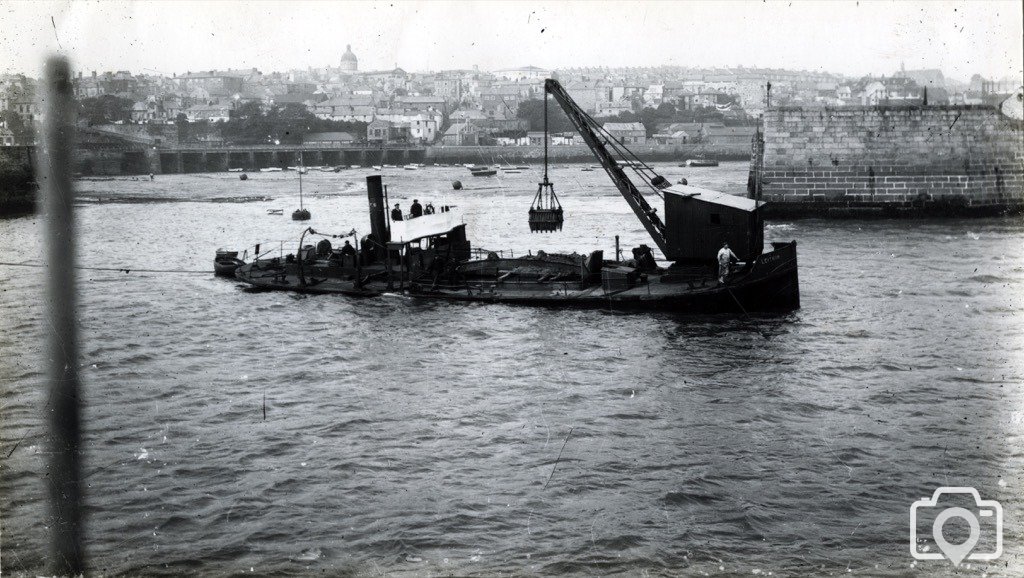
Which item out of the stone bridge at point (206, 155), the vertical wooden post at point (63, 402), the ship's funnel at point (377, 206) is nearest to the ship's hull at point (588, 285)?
the ship's funnel at point (377, 206)

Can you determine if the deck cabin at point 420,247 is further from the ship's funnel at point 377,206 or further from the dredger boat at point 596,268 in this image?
the ship's funnel at point 377,206

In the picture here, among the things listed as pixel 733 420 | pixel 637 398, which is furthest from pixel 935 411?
pixel 637 398

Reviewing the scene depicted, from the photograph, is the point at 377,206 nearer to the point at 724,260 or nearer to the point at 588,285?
the point at 588,285

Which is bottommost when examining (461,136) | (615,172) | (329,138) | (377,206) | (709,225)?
(709,225)

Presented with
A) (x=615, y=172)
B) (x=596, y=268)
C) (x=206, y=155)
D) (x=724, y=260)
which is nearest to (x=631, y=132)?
(x=206, y=155)

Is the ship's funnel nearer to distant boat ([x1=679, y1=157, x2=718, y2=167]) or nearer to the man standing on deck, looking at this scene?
the man standing on deck

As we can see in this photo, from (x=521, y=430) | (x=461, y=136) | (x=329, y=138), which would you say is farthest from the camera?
(x=461, y=136)

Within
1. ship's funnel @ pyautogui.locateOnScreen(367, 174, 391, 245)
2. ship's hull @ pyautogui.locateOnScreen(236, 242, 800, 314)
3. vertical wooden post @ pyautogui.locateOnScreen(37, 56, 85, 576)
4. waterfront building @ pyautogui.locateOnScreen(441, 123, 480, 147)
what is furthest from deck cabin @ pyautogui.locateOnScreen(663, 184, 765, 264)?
waterfront building @ pyautogui.locateOnScreen(441, 123, 480, 147)

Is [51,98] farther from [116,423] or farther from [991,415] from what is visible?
[991,415]
